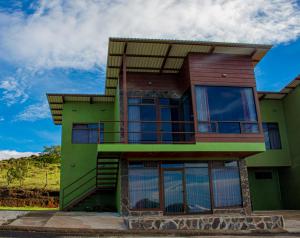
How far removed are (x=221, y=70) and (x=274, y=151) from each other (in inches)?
271

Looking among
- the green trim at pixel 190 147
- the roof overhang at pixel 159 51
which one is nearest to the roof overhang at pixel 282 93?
the roof overhang at pixel 159 51

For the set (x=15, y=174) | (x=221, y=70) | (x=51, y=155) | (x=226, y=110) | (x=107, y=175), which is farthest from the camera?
(x=51, y=155)

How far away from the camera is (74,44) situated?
668 inches

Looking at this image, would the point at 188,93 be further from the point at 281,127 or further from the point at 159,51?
the point at 281,127

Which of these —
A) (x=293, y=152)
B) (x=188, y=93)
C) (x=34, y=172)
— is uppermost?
(x=188, y=93)

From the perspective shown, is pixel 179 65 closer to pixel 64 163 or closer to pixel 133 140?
pixel 133 140

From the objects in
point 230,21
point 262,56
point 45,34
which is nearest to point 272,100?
point 262,56

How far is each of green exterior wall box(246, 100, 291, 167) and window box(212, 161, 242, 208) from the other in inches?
160

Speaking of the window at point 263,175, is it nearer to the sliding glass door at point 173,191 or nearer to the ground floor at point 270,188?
the ground floor at point 270,188

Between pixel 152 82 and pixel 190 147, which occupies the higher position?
pixel 152 82

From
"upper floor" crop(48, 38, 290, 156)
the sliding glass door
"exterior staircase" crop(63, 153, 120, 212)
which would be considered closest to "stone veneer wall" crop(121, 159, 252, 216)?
the sliding glass door

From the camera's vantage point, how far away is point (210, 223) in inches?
453

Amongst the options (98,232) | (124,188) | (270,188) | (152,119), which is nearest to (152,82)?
(152,119)

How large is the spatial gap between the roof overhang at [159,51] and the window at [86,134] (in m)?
4.16
